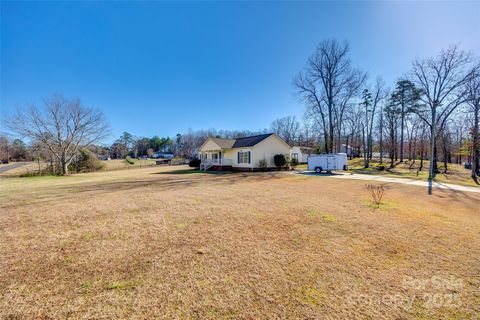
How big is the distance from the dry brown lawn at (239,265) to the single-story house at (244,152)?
15.9 meters

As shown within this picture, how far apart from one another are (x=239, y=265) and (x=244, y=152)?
1979 centimetres

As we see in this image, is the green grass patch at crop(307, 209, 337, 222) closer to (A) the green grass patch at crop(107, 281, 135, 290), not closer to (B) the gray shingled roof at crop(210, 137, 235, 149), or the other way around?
(A) the green grass patch at crop(107, 281, 135, 290)

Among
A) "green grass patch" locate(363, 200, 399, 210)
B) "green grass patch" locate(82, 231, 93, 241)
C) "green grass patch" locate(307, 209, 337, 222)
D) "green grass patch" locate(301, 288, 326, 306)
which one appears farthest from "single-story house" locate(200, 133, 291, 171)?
"green grass patch" locate(301, 288, 326, 306)

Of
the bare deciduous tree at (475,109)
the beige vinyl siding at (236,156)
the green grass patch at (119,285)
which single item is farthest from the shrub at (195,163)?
the bare deciduous tree at (475,109)

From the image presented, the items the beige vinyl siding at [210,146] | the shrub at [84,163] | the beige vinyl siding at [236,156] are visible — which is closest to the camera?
the beige vinyl siding at [236,156]

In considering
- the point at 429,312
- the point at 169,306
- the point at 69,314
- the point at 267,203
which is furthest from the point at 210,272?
the point at 267,203

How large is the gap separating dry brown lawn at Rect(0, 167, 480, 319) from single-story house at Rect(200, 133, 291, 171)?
627 inches

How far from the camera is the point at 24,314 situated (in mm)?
→ 2105

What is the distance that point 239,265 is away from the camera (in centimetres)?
313

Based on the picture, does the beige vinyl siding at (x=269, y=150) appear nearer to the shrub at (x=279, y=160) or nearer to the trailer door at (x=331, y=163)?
the shrub at (x=279, y=160)

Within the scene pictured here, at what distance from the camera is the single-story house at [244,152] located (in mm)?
21891

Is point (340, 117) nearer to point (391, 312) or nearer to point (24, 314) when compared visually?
point (391, 312)

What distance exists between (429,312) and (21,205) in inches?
454

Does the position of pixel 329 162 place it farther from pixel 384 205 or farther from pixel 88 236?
pixel 88 236
